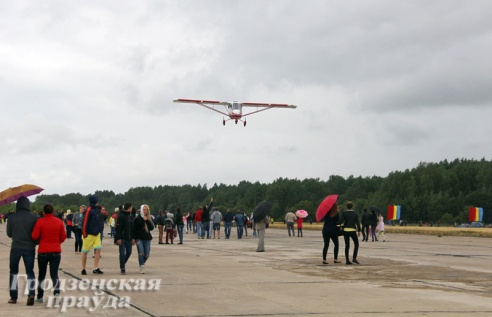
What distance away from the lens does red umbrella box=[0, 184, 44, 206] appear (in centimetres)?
1201

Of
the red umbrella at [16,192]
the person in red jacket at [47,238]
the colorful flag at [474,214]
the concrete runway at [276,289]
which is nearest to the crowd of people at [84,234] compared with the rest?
the person in red jacket at [47,238]

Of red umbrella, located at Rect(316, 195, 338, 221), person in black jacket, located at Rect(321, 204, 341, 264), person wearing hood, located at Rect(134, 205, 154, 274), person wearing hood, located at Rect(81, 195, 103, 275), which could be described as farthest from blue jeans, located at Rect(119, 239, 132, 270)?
person in black jacket, located at Rect(321, 204, 341, 264)

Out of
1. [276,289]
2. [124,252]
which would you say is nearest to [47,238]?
[276,289]

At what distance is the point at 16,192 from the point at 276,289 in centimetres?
498

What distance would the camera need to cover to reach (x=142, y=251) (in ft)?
55.7

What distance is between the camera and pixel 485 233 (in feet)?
141

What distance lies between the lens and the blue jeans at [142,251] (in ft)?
55.3

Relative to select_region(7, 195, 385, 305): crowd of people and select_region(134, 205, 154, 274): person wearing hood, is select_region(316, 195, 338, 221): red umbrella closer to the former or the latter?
select_region(7, 195, 385, 305): crowd of people

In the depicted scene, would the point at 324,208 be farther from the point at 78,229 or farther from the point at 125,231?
the point at 78,229

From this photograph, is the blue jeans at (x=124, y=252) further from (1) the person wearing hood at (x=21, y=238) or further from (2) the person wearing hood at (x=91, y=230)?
(1) the person wearing hood at (x=21, y=238)

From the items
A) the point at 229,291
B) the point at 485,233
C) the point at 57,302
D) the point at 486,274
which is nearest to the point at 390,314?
the point at 229,291

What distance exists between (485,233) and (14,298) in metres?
35.7

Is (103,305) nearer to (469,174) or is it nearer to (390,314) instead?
(390,314)

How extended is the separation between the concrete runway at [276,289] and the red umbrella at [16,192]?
1655 mm
